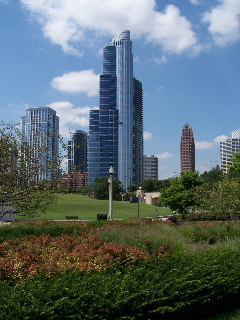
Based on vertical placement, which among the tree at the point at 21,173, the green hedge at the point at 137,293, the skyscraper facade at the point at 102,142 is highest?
the skyscraper facade at the point at 102,142

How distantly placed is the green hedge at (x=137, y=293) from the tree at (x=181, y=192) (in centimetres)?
3269

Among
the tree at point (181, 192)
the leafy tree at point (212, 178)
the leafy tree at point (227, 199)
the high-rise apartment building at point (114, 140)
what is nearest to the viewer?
the leafy tree at point (227, 199)

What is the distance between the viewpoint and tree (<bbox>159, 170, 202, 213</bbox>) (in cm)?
3959

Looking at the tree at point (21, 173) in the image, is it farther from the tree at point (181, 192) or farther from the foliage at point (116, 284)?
the tree at point (181, 192)

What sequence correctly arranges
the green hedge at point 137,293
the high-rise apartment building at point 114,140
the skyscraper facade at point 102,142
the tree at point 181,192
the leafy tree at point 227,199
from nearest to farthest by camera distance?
the green hedge at point 137,293 → the leafy tree at point 227,199 → the tree at point 181,192 → the skyscraper facade at point 102,142 → the high-rise apartment building at point 114,140

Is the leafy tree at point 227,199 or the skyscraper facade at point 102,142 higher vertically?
the skyscraper facade at point 102,142

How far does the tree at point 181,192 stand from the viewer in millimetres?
39594

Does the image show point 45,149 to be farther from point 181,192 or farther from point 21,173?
point 181,192

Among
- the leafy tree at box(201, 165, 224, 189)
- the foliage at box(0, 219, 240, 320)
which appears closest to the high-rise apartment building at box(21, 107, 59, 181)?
the foliage at box(0, 219, 240, 320)

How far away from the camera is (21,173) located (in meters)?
10.5

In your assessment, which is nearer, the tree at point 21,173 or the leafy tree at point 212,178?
the tree at point 21,173

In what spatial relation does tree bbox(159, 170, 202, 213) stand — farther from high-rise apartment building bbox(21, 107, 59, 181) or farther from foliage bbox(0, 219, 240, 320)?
foliage bbox(0, 219, 240, 320)

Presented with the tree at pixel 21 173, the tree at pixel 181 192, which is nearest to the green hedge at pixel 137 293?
the tree at pixel 21 173

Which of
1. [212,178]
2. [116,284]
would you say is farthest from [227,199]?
[212,178]
